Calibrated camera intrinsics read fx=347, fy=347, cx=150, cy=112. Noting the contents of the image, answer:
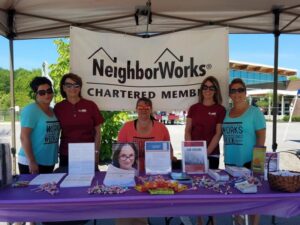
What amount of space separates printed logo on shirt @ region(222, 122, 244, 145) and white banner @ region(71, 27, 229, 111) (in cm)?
85

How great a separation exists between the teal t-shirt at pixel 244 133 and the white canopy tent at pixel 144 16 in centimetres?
111

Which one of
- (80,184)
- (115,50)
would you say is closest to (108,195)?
(80,184)

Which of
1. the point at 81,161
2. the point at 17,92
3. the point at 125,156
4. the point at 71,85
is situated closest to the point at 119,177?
the point at 125,156

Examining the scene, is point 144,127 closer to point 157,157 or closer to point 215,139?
point 157,157

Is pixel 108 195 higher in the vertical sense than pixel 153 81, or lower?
lower

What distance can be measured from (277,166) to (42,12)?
9.30 ft

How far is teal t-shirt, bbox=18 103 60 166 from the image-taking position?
110 inches

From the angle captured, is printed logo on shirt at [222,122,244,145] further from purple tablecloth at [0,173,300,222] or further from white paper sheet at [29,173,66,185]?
white paper sheet at [29,173,66,185]

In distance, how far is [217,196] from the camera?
2027 millimetres

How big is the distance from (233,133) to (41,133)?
1.60 meters

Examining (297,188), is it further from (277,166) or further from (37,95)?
(37,95)

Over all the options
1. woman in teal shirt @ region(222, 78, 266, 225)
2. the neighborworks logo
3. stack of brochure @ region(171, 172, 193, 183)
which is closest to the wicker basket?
stack of brochure @ region(171, 172, 193, 183)

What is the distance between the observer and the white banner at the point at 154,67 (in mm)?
3783

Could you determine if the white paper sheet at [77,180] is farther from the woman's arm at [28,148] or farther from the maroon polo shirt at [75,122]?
the maroon polo shirt at [75,122]
